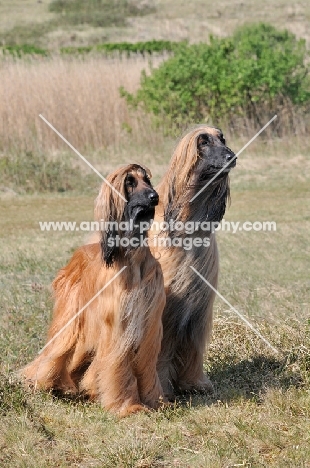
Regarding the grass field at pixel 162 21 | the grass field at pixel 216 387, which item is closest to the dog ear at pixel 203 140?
the grass field at pixel 216 387

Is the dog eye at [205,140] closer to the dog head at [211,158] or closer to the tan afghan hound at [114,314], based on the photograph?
the dog head at [211,158]

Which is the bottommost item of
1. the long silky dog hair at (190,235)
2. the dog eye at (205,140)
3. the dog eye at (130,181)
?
A: the long silky dog hair at (190,235)

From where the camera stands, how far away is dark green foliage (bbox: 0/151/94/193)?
44.5 ft

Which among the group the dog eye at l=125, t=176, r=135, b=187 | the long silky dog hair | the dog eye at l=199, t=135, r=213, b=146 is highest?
the dog eye at l=199, t=135, r=213, b=146

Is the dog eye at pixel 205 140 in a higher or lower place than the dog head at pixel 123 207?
higher

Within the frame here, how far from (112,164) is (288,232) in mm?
4442

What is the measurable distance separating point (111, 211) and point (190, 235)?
0.82 meters

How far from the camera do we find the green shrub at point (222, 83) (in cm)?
1566

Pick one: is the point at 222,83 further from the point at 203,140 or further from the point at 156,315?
the point at 156,315

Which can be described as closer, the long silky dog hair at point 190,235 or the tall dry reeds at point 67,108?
the long silky dog hair at point 190,235

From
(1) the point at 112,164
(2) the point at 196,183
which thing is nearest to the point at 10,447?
(2) the point at 196,183

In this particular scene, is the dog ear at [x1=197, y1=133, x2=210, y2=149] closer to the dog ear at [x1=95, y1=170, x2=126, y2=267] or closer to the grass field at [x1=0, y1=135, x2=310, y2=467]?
the dog ear at [x1=95, y1=170, x2=126, y2=267]

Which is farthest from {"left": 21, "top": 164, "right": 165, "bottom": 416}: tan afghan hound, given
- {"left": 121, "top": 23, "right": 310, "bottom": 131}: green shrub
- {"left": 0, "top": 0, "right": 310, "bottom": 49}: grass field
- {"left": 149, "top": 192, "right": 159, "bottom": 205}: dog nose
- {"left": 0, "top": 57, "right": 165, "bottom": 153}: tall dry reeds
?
{"left": 0, "top": 0, "right": 310, "bottom": 49}: grass field

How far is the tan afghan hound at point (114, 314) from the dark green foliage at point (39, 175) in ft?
25.9
